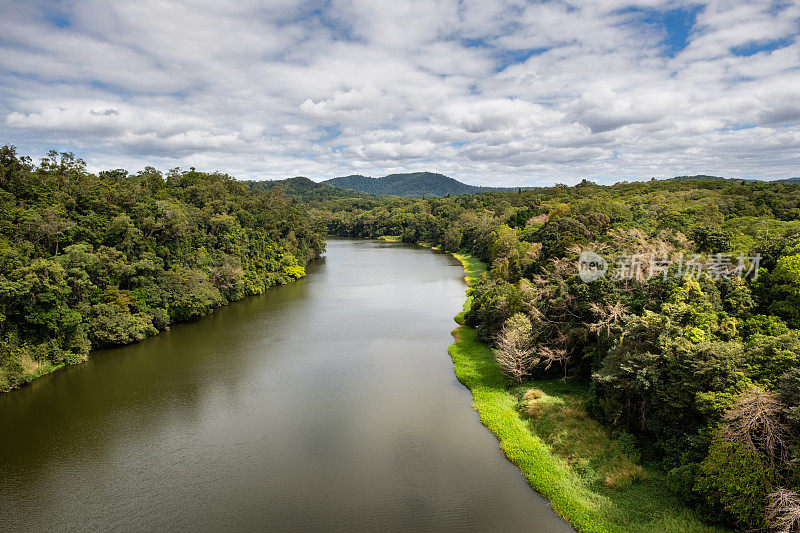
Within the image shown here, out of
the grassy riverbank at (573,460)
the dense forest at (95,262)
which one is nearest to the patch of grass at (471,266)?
the dense forest at (95,262)

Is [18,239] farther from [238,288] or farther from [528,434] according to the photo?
[528,434]

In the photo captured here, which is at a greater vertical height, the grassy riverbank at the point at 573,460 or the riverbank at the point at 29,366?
the riverbank at the point at 29,366

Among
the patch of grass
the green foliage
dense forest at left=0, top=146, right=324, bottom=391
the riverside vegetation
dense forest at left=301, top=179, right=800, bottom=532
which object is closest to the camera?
the green foliage

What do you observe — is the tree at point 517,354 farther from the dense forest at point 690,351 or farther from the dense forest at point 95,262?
the dense forest at point 95,262

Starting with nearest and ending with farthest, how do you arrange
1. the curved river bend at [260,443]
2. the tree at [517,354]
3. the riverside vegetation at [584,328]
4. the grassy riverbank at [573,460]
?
1. the riverside vegetation at [584,328]
2. the grassy riverbank at [573,460]
3. the curved river bend at [260,443]
4. the tree at [517,354]
